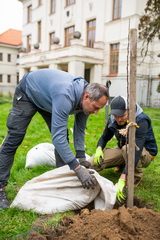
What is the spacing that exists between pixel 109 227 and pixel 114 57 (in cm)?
1596

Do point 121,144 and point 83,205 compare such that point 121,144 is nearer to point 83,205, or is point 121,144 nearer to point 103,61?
point 83,205

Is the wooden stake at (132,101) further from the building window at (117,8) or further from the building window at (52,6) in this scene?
the building window at (52,6)

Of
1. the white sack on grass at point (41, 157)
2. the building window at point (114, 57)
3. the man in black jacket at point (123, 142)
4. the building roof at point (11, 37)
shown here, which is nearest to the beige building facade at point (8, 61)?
the building roof at point (11, 37)

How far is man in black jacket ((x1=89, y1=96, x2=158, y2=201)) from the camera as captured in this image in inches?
107

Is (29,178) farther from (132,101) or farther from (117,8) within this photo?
(117,8)

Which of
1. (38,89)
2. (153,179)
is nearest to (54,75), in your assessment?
(38,89)

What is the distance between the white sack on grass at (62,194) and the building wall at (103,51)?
461 inches

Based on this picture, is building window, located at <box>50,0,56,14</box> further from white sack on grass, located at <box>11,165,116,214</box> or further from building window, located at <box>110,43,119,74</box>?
white sack on grass, located at <box>11,165,116,214</box>

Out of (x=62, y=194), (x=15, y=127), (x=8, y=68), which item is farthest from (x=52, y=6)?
(x=62, y=194)

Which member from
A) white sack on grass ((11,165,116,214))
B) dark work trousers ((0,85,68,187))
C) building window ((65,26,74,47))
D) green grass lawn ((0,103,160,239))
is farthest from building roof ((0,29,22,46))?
white sack on grass ((11,165,116,214))

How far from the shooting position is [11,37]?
111 feet

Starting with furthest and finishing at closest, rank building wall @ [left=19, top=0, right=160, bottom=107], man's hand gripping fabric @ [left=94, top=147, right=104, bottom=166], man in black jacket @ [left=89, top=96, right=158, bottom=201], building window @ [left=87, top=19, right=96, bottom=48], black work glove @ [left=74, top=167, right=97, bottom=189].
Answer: building window @ [left=87, top=19, right=96, bottom=48]
building wall @ [left=19, top=0, right=160, bottom=107]
man's hand gripping fabric @ [left=94, top=147, right=104, bottom=166]
man in black jacket @ [left=89, top=96, right=158, bottom=201]
black work glove @ [left=74, top=167, right=97, bottom=189]

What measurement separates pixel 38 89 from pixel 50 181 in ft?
3.13

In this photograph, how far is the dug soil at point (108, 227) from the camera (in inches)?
69.8
